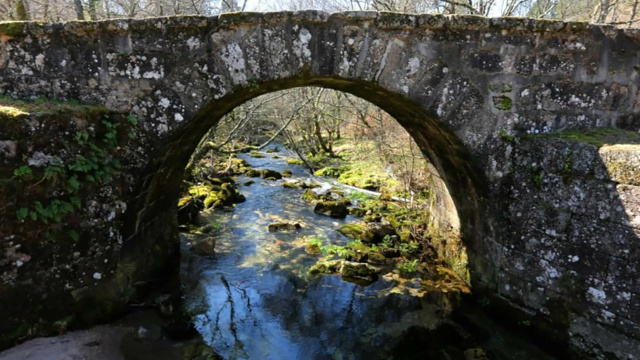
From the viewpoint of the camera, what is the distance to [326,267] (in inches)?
224

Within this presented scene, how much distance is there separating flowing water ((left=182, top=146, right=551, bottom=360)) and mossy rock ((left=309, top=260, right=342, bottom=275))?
122 mm

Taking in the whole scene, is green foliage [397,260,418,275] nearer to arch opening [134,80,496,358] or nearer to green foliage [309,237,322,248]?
arch opening [134,80,496,358]

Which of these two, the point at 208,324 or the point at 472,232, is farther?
the point at 472,232

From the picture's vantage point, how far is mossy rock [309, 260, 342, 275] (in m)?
5.61

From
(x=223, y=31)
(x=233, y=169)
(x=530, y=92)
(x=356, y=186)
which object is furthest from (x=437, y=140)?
(x=233, y=169)

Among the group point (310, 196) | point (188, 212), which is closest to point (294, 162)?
point (310, 196)

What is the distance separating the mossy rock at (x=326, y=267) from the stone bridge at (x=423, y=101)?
8.12ft

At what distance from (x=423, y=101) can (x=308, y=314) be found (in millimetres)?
2812

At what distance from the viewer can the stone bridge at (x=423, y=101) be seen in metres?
3.35

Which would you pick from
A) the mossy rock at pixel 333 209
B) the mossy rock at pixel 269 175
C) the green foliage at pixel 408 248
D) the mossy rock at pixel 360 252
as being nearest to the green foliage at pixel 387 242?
the green foliage at pixel 408 248

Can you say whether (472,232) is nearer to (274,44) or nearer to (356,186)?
(274,44)

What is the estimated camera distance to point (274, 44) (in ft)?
11.9

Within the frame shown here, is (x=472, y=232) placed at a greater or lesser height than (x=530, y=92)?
lesser

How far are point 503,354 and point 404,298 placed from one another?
4.56 ft
